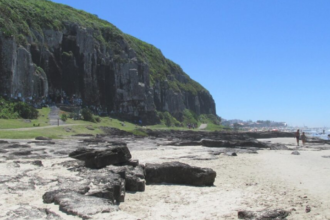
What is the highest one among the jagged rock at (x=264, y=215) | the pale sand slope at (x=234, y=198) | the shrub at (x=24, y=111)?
the shrub at (x=24, y=111)

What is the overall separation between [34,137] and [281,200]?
3123 cm

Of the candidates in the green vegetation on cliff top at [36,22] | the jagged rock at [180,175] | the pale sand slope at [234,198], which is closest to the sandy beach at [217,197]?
the pale sand slope at [234,198]

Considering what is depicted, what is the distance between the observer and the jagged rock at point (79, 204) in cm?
853

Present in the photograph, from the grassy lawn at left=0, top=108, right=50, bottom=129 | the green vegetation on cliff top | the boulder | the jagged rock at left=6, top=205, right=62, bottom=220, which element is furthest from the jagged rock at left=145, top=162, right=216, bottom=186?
the green vegetation on cliff top

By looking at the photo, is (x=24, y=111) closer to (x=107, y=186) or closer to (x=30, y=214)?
(x=107, y=186)

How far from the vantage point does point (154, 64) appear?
133 meters

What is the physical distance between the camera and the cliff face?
64.7 meters

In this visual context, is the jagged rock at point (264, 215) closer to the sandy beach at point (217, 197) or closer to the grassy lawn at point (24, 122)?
the sandy beach at point (217, 197)

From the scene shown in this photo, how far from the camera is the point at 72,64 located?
84.1 m

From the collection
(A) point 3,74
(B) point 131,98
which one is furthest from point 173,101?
(A) point 3,74

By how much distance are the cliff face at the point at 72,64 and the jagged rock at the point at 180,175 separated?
176 feet

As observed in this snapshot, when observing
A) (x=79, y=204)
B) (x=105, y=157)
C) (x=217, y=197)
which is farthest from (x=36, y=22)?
(x=79, y=204)

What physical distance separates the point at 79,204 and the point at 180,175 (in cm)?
707

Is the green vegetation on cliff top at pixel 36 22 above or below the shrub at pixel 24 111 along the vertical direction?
above
